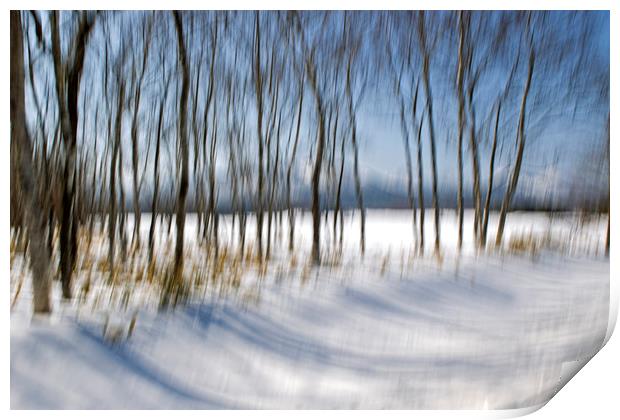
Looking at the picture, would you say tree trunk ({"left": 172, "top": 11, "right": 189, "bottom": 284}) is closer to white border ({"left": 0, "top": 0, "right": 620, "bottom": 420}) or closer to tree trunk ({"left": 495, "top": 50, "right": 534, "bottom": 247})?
white border ({"left": 0, "top": 0, "right": 620, "bottom": 420})

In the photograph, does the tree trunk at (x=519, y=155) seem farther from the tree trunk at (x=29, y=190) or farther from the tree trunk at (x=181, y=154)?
the tree trunk at (x=29, y=190)

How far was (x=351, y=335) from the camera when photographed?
1.91 meters

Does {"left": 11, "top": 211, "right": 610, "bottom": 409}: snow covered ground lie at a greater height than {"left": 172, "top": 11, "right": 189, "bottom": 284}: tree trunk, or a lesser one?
lesser

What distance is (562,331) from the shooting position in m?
1.96

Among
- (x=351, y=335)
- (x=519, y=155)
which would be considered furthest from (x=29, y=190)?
(x=519, y=155)

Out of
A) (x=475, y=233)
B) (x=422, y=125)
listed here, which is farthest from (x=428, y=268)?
(x=422, y=125)

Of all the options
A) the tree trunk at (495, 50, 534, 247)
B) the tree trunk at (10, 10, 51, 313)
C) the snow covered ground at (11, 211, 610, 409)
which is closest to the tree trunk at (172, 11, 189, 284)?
the snow covered ground at (11, 211, 610, 409)

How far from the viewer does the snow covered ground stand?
72.6 inches

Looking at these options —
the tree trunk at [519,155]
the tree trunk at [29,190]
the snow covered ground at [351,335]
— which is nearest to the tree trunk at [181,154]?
the snow covered ground at [351,335]

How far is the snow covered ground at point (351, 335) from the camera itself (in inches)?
72.6

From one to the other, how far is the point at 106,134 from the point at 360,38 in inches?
44.9

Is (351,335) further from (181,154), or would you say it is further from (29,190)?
(29,190)

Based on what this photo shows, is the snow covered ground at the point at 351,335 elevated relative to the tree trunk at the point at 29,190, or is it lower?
lower
